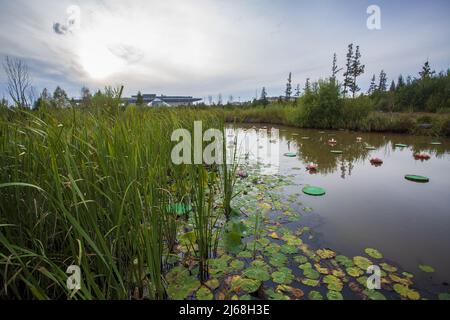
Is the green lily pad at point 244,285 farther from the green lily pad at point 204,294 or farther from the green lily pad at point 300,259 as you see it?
the green lily pad at point 300,259

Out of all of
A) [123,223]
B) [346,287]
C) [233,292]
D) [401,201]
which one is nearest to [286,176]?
[401,201]

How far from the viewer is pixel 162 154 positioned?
1.52m

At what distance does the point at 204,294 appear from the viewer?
112cm

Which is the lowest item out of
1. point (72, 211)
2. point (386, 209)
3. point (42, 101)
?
point (386, 209)

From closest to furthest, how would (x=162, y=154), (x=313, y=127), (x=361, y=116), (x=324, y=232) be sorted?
(x=162, y=154) → (x=324, y=232) → (x=361, y=116) → (x=313, y=127)

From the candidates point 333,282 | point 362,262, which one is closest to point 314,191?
point 362,262

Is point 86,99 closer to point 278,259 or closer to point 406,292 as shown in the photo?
point 278,259

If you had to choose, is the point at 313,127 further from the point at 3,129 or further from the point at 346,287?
the point at 3,129

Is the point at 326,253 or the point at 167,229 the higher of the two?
the point at 167,229

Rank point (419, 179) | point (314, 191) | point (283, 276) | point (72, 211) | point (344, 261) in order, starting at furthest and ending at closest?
point (419, 179) → point (314, 191) → point (344, 261) → point (283, 276) → point (72, 211)

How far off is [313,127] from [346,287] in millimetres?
10579

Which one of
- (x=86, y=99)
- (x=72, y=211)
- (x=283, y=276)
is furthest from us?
(x=86, y=99)

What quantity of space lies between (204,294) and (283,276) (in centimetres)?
48

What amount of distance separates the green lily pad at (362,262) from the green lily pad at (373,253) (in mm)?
79
